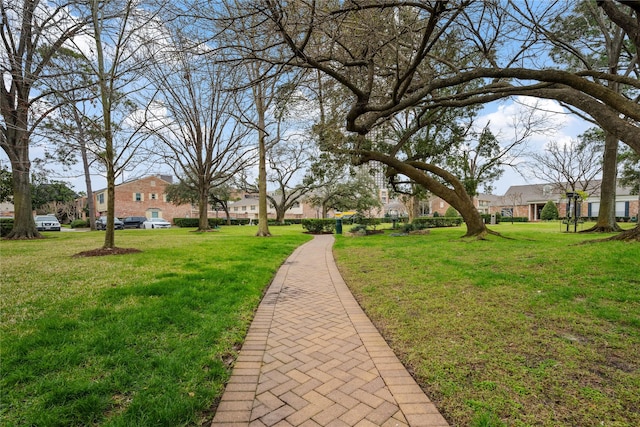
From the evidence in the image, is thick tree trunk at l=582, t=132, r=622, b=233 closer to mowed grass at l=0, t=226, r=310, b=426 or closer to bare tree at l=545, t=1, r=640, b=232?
bare tree at l=545, t=1, r=640, b=232

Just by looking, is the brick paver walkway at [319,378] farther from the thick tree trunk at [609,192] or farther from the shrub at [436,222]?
the shrub at [436,222]

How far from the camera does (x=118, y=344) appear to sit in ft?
9.01

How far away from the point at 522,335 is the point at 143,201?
4802cm

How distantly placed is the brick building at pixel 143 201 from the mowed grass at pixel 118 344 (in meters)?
41.0

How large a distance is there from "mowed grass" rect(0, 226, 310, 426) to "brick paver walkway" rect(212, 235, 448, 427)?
22cm

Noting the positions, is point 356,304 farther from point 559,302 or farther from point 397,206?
point 397,206

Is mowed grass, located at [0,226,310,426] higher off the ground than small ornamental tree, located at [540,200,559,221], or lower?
lower

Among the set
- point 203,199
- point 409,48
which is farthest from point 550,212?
point 409,48

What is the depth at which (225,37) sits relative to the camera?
4.60 metres

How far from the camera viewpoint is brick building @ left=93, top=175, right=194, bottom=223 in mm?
41594

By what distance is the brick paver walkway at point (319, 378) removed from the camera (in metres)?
1.95

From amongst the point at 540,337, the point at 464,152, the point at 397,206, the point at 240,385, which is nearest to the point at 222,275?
the point at 240,385

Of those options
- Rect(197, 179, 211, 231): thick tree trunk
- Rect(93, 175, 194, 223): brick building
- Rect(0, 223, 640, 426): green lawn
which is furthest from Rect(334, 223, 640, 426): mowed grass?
Rect(93, 175, 194, 223): brick building

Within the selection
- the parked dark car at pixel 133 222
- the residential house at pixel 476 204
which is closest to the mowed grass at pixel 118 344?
the parked dark car at pixel 133 222
